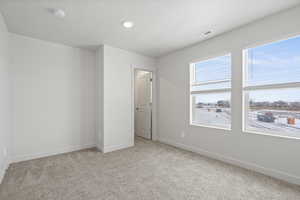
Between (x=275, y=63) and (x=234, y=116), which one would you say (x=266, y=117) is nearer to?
(x=234, y=116)

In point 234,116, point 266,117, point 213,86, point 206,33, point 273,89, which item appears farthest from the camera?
point 213,86

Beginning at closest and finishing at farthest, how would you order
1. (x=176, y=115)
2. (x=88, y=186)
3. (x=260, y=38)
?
1. (x=88, y=186)
2. (x=260, y=38)
3. (x=176, y=115)

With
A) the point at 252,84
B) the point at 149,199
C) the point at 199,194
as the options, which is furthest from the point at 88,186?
the point at 252,84

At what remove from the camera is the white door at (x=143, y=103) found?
4543mm

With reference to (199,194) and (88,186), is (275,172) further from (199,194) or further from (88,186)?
(88,186)

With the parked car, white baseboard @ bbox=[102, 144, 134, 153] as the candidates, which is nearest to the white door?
white baseboard @ bbox=[102, 144, 134, 153]

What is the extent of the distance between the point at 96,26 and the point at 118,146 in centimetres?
266

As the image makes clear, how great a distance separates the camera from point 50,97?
10.4 feet

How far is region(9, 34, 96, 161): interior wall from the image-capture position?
2.83 metres

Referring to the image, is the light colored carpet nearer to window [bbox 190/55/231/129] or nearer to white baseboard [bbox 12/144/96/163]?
white baseboard [bbox 12/144/96/163]

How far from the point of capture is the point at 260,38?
2369mm

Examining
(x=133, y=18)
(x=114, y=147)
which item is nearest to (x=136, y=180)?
(x=114, y=147)

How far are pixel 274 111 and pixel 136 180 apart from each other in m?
2.43

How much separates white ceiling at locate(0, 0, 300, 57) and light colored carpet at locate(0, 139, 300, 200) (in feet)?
8.08
